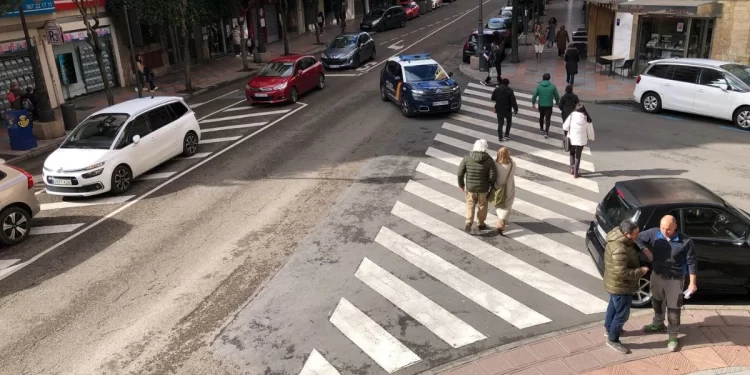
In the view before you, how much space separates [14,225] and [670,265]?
1166 centimetres

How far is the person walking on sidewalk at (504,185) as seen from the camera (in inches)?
442

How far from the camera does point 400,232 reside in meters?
11.7

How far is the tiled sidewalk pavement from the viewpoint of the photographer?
7.52 meters

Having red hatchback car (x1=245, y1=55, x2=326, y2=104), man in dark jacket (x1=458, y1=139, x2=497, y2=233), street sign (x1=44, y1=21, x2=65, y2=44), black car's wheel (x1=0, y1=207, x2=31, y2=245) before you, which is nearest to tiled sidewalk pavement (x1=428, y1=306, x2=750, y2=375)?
man in dark jacket (x1=458, y1=139, x2=497, y2=233)

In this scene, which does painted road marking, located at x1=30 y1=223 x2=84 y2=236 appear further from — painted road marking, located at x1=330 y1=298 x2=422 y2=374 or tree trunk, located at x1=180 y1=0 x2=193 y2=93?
tree trunk, located at x1=180 y1=0 x2=193 y2=93

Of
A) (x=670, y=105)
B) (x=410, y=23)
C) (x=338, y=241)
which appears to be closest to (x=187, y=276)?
(x=338, y=241)

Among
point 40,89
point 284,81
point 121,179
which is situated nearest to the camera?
point 121,179

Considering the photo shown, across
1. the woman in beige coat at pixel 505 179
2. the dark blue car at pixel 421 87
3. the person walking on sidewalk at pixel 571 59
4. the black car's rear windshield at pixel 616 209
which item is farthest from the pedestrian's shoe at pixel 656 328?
the person walking on sidewalk at pixel 571 59

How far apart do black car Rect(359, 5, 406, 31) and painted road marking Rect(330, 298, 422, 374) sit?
3885cm

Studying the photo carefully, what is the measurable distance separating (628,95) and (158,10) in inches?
774

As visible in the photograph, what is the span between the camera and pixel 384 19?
45656mm

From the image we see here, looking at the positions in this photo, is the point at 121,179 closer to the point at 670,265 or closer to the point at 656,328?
the point at 656,328

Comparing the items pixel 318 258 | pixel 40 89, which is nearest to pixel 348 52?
pixel 40 89

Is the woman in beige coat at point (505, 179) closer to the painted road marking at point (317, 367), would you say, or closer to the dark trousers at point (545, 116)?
the painted road marking at point (317, 367)
